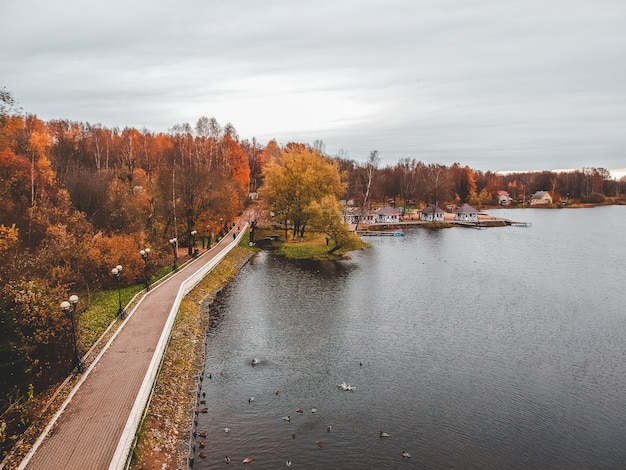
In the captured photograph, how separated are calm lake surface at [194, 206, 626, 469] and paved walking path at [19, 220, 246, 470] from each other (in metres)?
3.13

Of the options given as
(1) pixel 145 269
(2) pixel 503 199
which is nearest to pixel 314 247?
(1) pixel 145 269

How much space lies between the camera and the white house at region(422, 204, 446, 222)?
319 feet

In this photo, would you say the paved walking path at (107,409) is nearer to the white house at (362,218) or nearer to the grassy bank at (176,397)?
the grassy bank at (176,397)

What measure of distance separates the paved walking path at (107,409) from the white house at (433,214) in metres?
79.9

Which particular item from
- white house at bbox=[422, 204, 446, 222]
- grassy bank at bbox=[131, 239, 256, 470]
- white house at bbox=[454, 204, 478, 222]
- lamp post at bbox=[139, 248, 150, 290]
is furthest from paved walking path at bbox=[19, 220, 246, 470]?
white house at bbox=[454, 204, 478, 222]

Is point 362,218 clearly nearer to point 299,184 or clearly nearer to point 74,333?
point 299,184

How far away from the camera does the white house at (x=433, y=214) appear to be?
9719 cm

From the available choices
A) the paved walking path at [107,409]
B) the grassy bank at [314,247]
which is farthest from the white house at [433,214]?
the paved walking path at [107,409]

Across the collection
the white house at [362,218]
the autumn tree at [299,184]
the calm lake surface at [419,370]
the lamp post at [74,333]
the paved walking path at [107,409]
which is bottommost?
the calm lake surface at [419,370]

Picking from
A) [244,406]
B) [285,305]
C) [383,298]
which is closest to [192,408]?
[244,406]

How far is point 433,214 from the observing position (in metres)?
96.8

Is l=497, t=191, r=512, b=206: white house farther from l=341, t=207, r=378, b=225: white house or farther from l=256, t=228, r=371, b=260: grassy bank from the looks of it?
l=256, t=228, r=371, b=260: grassy bank

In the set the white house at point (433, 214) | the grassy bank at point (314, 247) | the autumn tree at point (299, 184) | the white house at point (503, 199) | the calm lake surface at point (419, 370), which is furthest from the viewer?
the white house at point (503, 199)

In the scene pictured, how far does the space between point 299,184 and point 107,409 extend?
45.2 m
